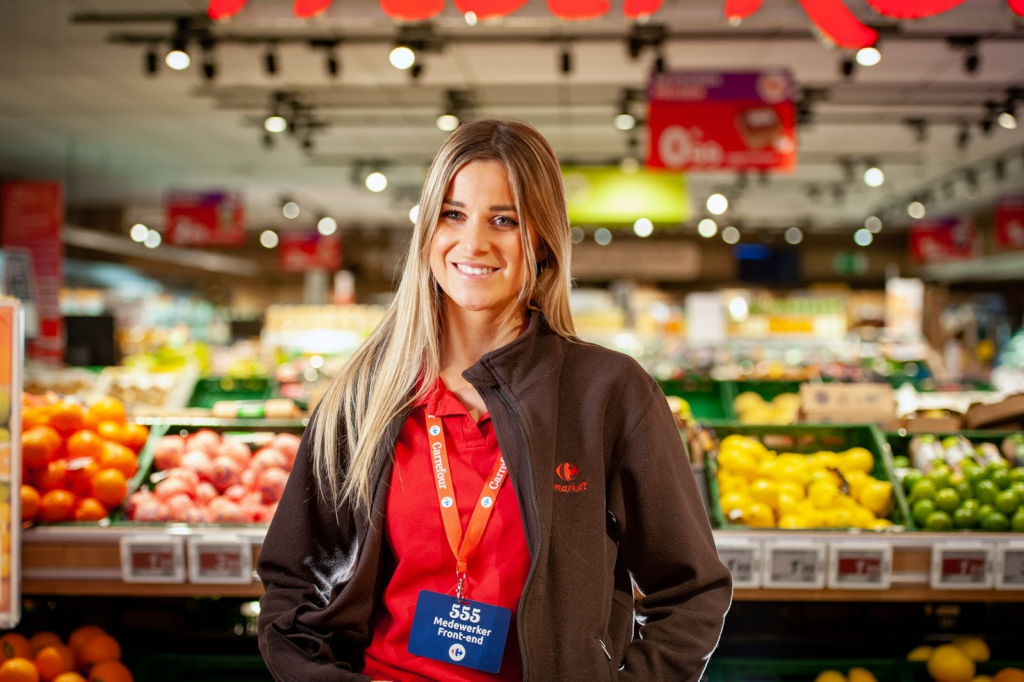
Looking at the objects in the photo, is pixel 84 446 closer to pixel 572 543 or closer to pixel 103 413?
pixel 103 413

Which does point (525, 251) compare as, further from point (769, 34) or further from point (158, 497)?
point (769, 34)

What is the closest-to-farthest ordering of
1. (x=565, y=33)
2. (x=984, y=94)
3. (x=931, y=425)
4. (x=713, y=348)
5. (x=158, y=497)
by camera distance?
(x=158, y=497) < (x=931, y=425) < (x=565, y=33) < (x=984, y=94) < (x=713, y=348)

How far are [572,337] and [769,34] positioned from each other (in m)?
5.55

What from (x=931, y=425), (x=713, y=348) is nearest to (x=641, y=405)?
(x=931, y=425)

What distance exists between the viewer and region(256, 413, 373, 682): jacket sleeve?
60.6 inches

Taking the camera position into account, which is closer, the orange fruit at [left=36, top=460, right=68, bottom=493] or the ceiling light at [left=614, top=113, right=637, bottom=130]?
the orange fruit at [left=36, top=460, right=68, bottom=493]

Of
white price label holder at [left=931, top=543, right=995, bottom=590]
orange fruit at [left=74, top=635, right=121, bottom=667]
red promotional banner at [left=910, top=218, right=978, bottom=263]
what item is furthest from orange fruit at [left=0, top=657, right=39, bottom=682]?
red promotional banner at [left=910, top=218, right=978, bottom=263]

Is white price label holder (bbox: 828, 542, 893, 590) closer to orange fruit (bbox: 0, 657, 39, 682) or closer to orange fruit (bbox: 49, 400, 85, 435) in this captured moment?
orange fruit (bbox: 0, 657, 39, 682)

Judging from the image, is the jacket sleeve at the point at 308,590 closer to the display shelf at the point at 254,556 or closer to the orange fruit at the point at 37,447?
the display shelf at the point at 254,556

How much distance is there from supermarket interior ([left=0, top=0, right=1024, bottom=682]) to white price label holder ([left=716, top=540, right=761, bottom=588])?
0.01m

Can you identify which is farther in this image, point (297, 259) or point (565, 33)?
point (297, 259)

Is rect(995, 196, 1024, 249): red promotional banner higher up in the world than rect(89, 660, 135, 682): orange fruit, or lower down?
higher up

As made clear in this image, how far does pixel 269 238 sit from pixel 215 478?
Answer: 53.6 ft

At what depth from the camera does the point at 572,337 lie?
1.67 meters
